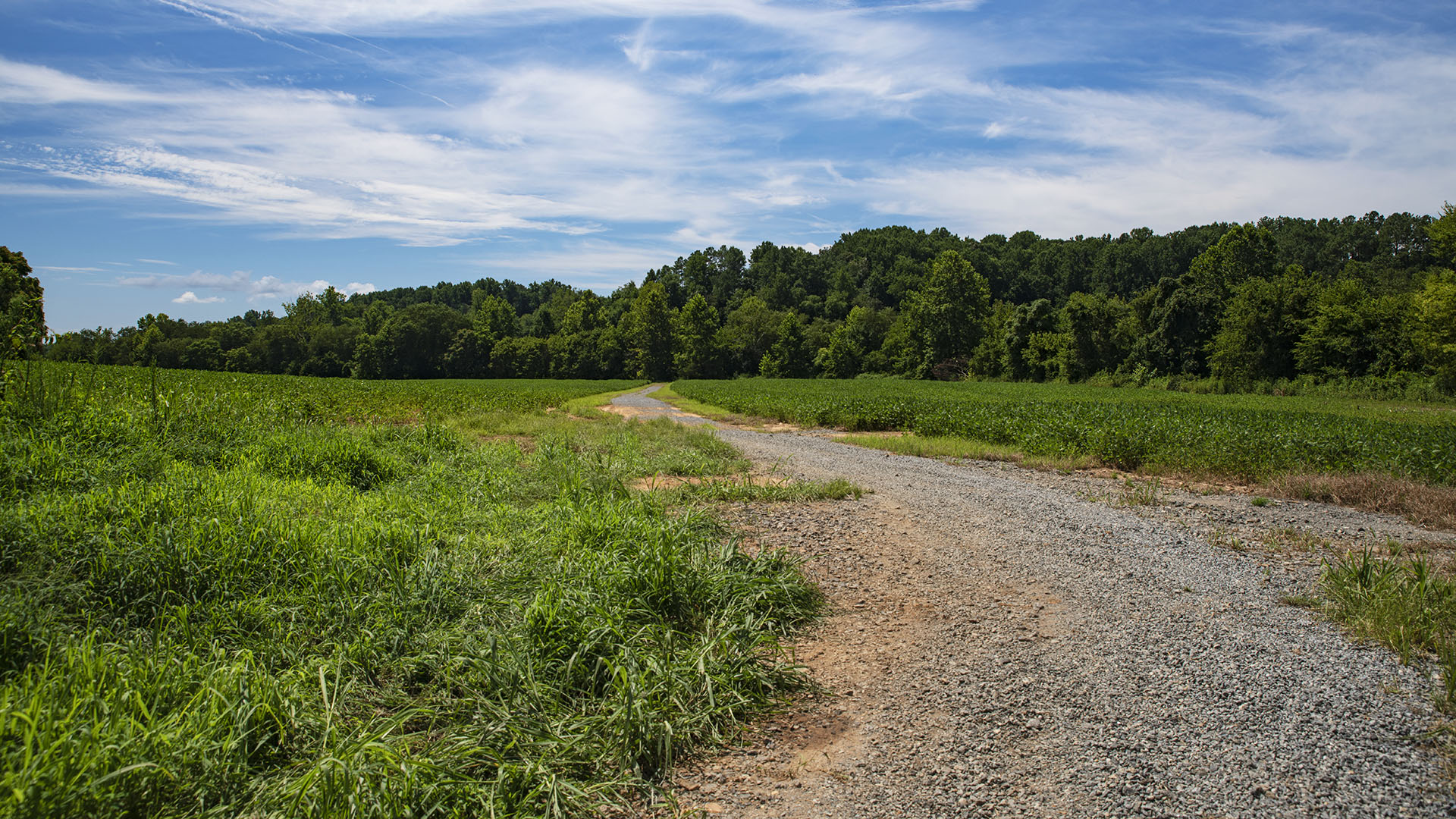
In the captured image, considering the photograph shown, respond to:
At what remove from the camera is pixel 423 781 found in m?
3.09

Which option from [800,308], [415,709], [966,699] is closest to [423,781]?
[415,709]

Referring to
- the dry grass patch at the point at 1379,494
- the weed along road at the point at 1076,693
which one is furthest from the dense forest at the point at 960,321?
the dry grass patch at the point at 1379,494

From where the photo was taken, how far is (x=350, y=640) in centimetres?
438

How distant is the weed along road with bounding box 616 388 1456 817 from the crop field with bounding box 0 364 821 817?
622 millimetres

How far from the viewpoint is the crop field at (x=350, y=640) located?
296 cm

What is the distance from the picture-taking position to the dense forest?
136 ft

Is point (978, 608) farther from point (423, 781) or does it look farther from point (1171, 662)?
point (423, 781)

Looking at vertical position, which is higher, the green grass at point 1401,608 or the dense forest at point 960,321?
the dense forest at point 960,321

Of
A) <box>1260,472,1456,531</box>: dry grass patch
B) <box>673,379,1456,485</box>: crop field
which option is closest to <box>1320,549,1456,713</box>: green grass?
<box>1260,472,1456,531</box>: dry grass patch

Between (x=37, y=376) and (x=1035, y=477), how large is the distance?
16.8 metres

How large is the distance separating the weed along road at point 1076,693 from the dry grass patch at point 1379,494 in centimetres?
251

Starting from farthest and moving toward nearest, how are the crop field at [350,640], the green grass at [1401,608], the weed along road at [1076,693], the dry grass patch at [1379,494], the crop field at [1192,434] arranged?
1. the crop field at [1192,434]
2. the dry grass patch at [1379,494]
3. the green grass at [1401,608]
4. the weed along road at [1076,693]
5. the crop field at [350,640]

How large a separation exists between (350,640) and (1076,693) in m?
4.87

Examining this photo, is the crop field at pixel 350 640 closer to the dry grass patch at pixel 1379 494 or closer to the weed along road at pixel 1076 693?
the weed along road at pixel 1076 693
